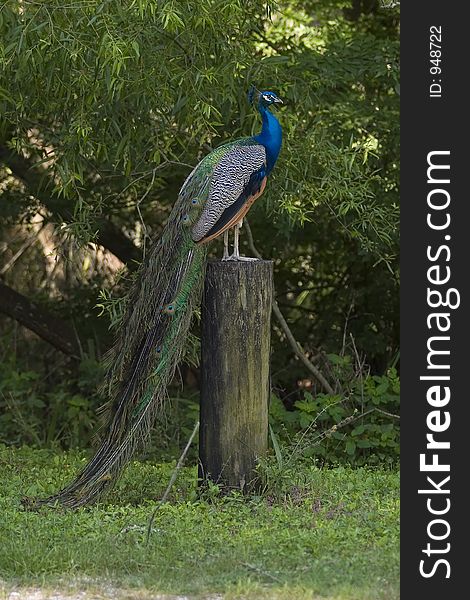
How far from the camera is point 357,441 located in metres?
7.48

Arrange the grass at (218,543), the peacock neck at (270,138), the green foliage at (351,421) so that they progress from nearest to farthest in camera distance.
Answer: the grass at (218,543) < the peacock neck at (270,138) < the green foliage at (351,421)

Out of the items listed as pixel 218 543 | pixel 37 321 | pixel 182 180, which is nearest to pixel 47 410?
pixel 37 321

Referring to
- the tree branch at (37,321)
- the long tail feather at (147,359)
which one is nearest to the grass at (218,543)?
the long tail feather at (147,359)

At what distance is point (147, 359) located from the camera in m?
5.80

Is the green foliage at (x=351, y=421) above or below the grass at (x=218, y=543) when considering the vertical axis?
above

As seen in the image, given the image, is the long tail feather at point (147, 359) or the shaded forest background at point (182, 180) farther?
the shaded forest background at point (182, 180)

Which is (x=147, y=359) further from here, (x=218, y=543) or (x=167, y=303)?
(x=218, y=543)

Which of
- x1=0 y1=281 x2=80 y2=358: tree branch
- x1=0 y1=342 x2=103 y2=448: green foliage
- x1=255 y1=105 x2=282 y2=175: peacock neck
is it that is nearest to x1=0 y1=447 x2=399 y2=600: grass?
x1=255 y1=105 x2=282 y2=175: peacock neck

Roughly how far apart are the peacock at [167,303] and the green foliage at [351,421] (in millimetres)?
1709

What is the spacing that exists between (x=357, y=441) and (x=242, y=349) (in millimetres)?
1936

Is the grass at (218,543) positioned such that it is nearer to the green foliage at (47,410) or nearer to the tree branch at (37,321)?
the green foliage at (47,410)

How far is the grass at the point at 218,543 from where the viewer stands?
4.44 m

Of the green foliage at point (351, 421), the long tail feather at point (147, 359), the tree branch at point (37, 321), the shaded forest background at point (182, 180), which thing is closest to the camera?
the long tail feather at point (147, 359)

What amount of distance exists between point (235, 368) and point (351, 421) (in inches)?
65.9
